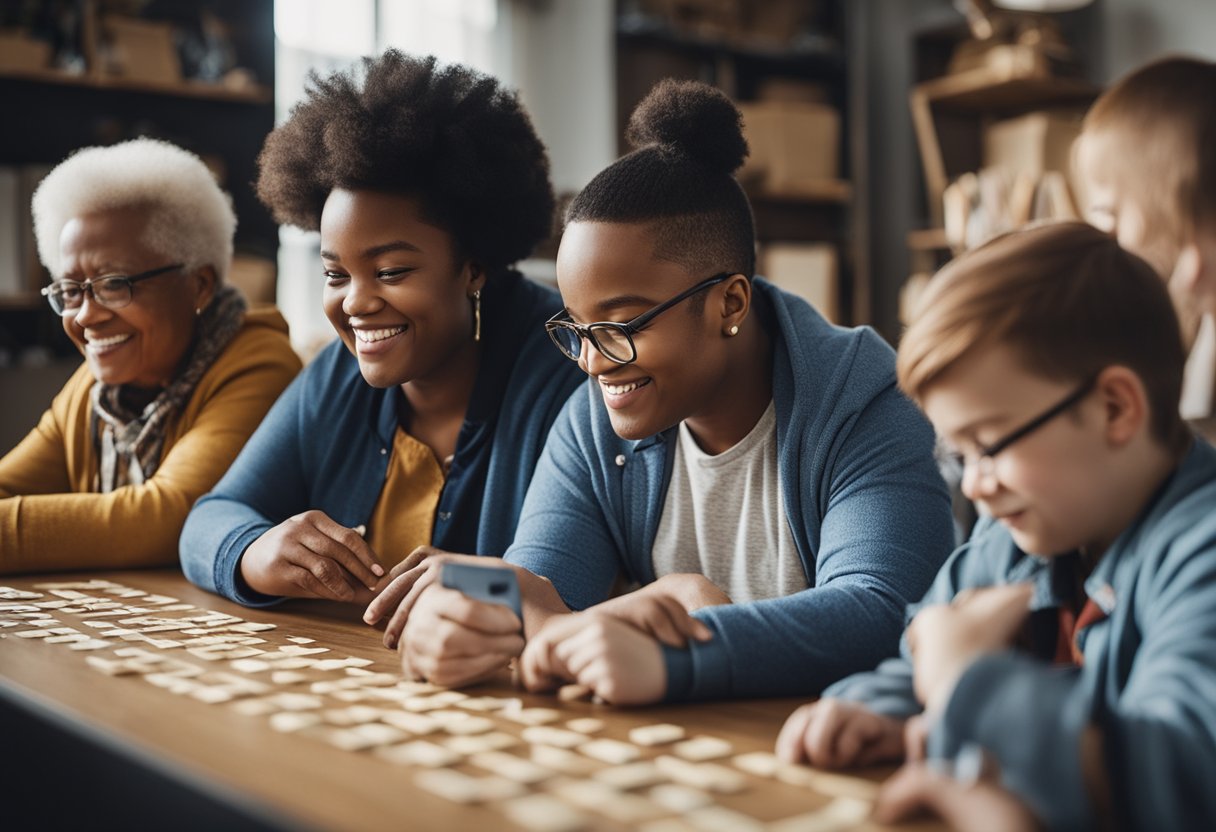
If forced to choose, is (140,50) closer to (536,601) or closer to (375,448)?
(375,448)

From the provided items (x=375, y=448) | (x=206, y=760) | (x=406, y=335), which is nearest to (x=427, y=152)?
(x=406, y=335)

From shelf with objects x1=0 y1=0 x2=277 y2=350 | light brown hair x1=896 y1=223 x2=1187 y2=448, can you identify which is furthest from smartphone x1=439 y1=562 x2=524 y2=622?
shelf with objects x1=0 y1=0 x2=277 y2=350

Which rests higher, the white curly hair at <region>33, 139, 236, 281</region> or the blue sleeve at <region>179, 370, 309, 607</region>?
the white curly hair at <region>33, 139, 236, 281</region>

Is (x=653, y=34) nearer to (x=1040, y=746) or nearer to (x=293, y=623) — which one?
(x=293, y=623)

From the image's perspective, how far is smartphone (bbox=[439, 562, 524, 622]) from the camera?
127 cm

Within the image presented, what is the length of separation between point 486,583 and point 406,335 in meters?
0.71

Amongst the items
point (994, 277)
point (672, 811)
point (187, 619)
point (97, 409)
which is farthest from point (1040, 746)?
point (97, 409)

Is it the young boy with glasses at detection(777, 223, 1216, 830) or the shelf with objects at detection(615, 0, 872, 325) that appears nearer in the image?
the young boy with glasses at detection(777, 223, 1216, 830)

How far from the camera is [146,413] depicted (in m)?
2.36

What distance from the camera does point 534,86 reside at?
5.16 m

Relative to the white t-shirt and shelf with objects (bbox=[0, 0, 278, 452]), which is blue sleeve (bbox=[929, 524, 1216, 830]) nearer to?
the white t-shirt

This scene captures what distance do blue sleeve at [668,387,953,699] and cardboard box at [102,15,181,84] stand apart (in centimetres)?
332

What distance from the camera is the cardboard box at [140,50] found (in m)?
3.99

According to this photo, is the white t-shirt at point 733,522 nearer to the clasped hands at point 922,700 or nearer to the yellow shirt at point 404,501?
the yellow shirt at point 404,501
